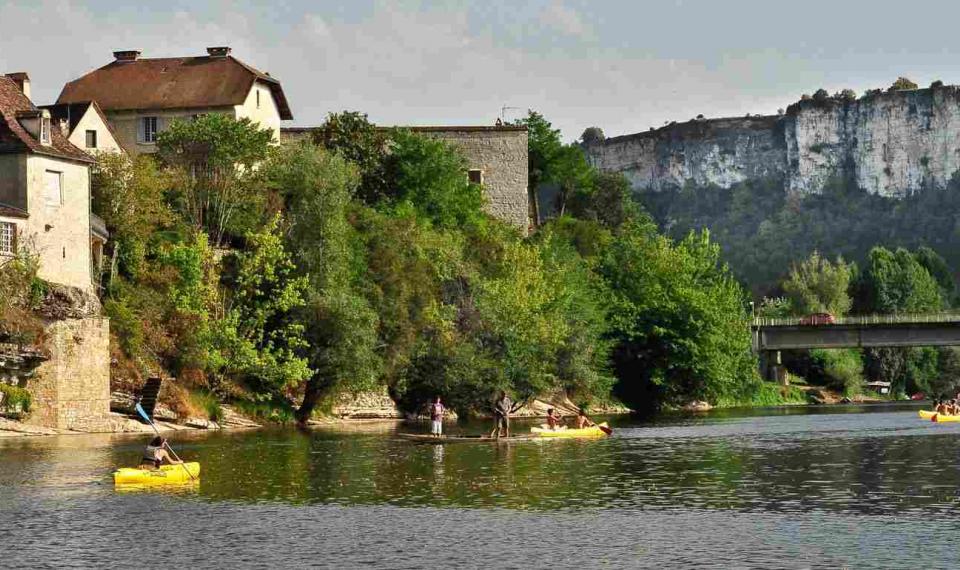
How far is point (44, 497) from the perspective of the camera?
1618 inches

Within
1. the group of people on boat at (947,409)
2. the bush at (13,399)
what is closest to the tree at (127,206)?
the bush at (13,399)

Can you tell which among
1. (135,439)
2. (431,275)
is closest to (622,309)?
(431,275)

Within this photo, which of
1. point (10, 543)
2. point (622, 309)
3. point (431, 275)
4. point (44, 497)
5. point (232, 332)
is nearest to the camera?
point (10, 543)

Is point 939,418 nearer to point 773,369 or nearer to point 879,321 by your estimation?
point 879,321

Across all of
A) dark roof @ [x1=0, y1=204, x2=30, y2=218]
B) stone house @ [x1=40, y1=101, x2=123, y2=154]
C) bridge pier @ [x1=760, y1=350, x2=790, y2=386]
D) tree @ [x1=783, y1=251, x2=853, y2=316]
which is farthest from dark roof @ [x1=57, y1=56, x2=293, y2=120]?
tree @ [x1=783, y1=251, x2=853, y2=316]

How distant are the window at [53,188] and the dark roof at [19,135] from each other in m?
0.87

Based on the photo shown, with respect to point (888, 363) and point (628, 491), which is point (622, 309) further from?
point (628, 491)

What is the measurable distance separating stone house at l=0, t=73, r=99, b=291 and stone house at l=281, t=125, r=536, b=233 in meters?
44.0

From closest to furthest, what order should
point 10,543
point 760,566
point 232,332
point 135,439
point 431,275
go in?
1. point 760,566
2. point 10,543
3. point 135,439
4. point 232,332
5. point 431,275

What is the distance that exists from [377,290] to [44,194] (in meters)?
18.7

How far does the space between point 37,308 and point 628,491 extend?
3118cm

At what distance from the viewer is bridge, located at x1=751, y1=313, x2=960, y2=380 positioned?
11231cm

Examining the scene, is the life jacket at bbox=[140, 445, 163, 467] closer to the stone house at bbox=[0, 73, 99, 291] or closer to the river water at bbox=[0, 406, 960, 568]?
the river water at bbox=[0, 406, 960, 568]

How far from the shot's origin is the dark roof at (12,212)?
64625mm
